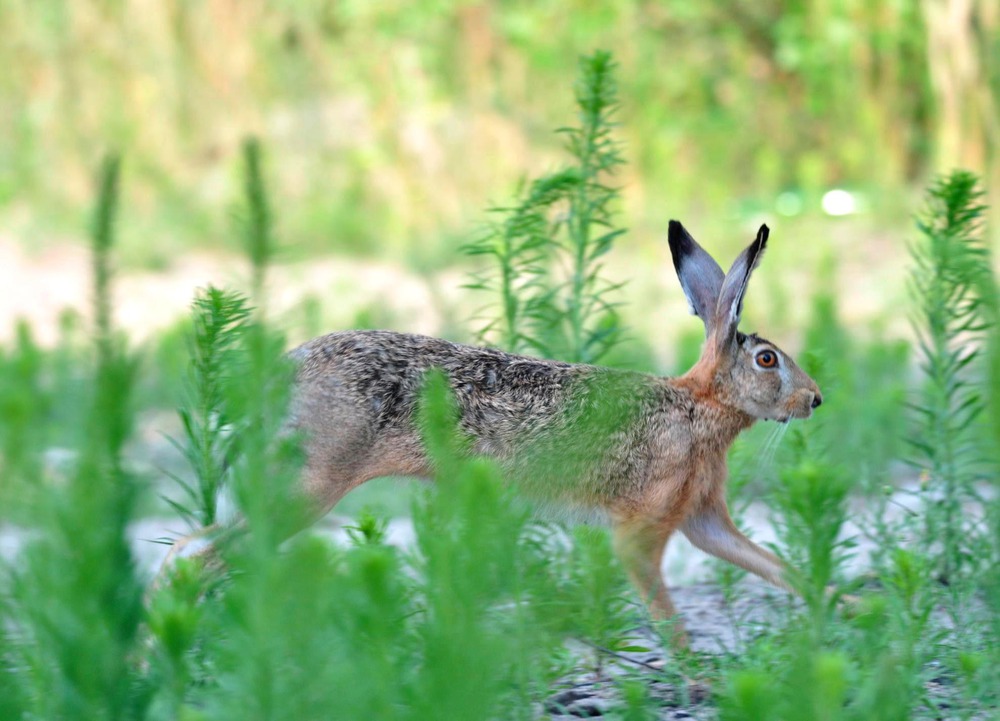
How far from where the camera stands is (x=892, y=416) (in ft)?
19.8

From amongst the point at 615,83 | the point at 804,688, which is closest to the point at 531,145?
the point at 615,83

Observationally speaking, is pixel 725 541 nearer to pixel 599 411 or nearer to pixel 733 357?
pixel 733 357

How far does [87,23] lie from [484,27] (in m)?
4.09

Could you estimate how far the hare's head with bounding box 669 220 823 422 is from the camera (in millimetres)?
4465

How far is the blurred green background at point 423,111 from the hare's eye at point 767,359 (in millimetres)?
7384

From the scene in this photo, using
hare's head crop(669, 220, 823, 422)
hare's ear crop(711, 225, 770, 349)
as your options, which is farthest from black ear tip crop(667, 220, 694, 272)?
hare's ear crop(711, 225, 770, 349)

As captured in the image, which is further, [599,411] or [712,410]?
[712,410]

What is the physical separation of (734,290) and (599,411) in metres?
0.88

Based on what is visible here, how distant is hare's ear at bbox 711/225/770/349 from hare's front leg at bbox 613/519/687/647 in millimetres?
718

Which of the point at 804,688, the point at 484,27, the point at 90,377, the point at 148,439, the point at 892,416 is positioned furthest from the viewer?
the point at 484,27

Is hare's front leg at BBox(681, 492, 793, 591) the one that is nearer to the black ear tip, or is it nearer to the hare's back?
the hare's back

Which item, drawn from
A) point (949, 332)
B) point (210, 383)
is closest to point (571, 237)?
point (949, 332)

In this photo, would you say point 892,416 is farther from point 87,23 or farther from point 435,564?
point 87,23

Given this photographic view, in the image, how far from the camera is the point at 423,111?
1393 centimetres
